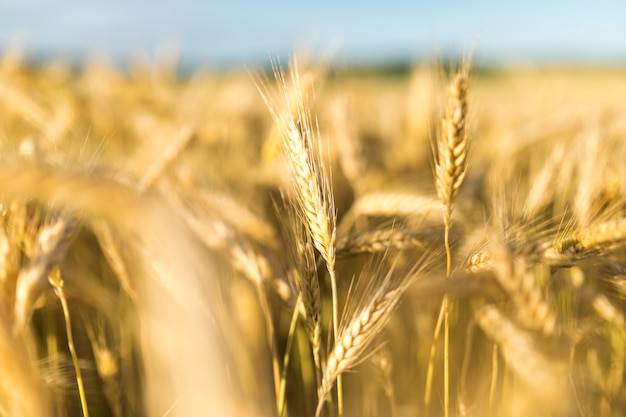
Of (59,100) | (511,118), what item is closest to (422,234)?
(59,100)

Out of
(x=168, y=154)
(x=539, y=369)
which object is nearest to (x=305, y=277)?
(x=539, y=369)

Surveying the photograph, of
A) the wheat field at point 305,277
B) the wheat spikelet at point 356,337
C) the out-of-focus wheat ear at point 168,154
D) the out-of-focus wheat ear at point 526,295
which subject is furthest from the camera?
the out-of-focus wheat ear at point 168,154

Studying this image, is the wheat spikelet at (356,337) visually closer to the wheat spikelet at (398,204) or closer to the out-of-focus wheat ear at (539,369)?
the out-of-focus wheat ear at (539,369)

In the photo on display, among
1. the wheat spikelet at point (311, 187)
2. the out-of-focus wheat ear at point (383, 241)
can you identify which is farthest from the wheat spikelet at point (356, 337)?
the out-of-focus wheat ear at point (383, 241)

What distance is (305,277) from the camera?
112 centimetres

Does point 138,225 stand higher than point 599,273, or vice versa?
point 138,225

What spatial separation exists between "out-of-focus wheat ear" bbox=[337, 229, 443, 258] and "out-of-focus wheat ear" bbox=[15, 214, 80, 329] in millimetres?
625

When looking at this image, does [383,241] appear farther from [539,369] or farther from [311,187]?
[539,369]

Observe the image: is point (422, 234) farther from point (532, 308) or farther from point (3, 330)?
point (3, 330)

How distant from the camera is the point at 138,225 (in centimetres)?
64

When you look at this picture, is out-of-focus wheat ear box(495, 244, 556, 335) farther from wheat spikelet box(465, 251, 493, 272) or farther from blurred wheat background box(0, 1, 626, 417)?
wheat spikelet box(465, 251, 493, 272)

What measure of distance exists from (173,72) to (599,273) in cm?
458

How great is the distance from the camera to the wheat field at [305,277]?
692 millimetres

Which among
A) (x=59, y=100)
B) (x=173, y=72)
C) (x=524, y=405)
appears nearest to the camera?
(x=524, y=405)
